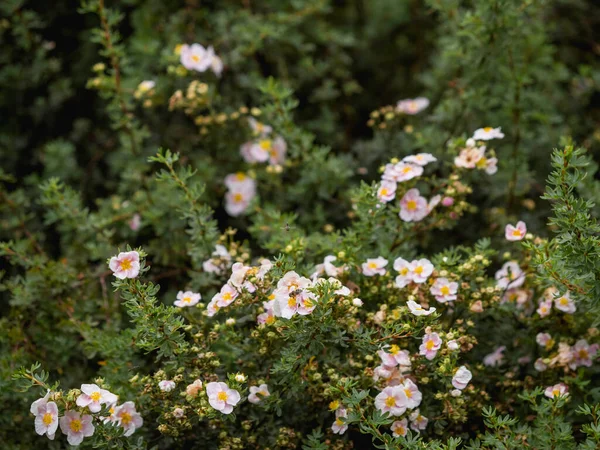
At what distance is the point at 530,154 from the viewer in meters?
3.31

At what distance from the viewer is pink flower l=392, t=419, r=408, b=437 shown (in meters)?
2.01

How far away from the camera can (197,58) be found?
3.07m

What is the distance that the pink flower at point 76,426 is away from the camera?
75.3 inches

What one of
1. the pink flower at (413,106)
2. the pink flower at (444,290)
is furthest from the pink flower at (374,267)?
the pink flower at (413,106)

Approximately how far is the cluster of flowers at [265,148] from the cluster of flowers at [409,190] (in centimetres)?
78

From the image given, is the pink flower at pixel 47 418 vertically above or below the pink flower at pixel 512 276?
above

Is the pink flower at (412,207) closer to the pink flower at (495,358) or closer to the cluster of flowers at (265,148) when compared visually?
the pink flower at (495,358)

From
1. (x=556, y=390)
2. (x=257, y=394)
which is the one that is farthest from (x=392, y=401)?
(x=556, y=390)

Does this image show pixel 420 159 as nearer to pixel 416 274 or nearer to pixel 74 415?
pixel 416 274

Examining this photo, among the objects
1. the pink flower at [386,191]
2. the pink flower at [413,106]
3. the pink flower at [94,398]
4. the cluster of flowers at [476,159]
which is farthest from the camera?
the pink flower at [413,106]

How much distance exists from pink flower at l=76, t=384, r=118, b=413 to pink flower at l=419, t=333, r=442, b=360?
0.85 m

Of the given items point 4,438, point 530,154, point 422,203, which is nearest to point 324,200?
point 422,203

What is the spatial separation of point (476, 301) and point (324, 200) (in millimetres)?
1084

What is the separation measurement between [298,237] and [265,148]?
2.88 ft
